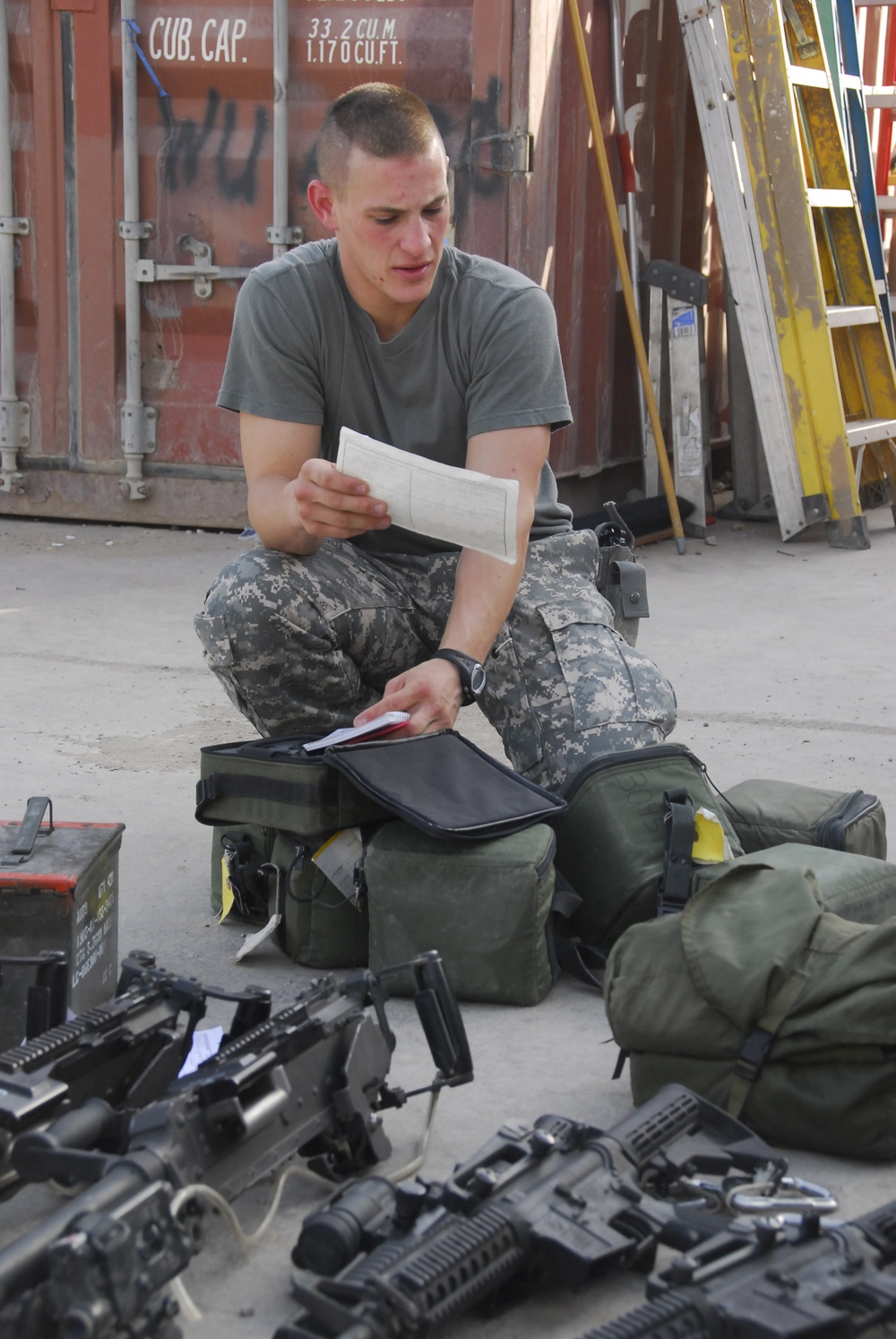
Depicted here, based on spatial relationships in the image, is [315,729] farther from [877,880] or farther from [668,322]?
[668,322]

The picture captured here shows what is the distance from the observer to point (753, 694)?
→ 386cm

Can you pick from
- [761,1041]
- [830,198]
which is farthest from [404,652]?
[830,198]

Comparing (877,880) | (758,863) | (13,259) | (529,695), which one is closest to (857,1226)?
(758,863)

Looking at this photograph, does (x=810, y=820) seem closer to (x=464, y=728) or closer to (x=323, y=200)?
(x=464, y=728)

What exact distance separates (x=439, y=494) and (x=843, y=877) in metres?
0.86

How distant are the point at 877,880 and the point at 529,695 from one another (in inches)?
30.7

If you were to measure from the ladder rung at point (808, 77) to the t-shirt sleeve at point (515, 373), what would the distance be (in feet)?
10.7

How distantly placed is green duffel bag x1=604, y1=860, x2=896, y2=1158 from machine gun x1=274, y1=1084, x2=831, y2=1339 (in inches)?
4.8

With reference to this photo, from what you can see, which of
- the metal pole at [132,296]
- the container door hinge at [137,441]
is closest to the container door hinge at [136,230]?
the metal pole at [132,296]

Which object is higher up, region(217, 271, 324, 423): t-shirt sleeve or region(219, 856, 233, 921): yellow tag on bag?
region(217, 271, 324, 423): t-shirt sleeve

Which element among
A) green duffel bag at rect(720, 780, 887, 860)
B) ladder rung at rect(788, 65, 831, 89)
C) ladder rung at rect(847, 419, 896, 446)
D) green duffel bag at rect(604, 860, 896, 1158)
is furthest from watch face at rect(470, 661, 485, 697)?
ladder rung at rect(788, 65, 831, 89)

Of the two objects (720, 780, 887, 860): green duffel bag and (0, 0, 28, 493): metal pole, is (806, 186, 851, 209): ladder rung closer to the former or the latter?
(0, 0, 28, 493): metal pole

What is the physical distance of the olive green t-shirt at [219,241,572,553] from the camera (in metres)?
2.78

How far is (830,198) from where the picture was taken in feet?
18.9
